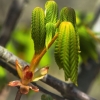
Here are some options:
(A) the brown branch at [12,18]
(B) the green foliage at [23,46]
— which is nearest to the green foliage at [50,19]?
(A) the brown branch at [12,18]

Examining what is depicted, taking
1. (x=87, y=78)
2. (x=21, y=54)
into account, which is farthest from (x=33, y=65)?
(x=87, y=78)

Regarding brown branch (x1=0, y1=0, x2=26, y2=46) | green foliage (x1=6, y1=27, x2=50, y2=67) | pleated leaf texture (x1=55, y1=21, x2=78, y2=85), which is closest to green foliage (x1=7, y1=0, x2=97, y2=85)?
pleated leaf texture (x1=55, y1=21, x2=78, y2=85)

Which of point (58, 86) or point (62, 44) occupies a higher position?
point (62, 44)

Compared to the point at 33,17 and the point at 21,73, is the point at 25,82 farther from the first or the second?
the point at 33,17

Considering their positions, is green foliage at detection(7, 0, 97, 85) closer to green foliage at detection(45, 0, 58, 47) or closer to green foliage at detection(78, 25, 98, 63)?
green foliage at detection(45, 0, 58, 47)

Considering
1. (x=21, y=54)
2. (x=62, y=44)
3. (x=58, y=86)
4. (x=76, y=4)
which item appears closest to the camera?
(x=62, y=44)

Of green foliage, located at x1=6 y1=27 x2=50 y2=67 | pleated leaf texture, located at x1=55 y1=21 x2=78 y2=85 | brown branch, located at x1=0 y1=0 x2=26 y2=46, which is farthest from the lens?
green foliage, located at x1=6 y1=27 x2=50 y2=67
